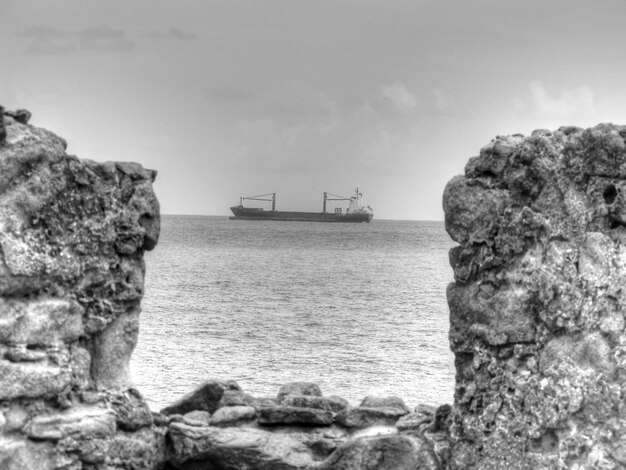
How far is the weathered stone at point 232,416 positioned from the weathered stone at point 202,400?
923 millimetres

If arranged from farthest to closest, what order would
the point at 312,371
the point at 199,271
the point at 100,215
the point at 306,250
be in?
the point at 306,250 → the point at 199,271 → the point at 312,371 → the point at 100,215

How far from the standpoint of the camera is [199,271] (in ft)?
237

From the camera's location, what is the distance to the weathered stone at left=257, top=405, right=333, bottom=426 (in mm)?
10000

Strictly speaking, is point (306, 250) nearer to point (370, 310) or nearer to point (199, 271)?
point (199, 271)

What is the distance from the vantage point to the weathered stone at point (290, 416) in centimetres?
1000

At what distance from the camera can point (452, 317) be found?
30.1ft

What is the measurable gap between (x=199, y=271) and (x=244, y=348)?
38.8m

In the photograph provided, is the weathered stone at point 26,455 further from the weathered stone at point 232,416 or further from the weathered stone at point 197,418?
the weathered stone at point 232,416

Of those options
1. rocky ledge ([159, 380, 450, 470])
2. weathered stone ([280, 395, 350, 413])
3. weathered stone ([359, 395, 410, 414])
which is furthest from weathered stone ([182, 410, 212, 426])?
weathered stone ([359, 395, 410, 414])

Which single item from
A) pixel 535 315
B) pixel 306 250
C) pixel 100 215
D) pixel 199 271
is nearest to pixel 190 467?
pixel 100 215

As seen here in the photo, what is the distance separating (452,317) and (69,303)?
127 inches

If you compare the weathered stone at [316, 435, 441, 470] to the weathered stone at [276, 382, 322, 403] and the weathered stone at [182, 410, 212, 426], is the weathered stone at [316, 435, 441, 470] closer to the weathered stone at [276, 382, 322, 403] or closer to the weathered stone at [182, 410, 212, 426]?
the weathered stone at [182, 410, 212, 426]

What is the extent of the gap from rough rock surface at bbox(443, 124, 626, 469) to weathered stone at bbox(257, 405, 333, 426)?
149 cm

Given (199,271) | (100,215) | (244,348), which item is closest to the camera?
(100,215)
